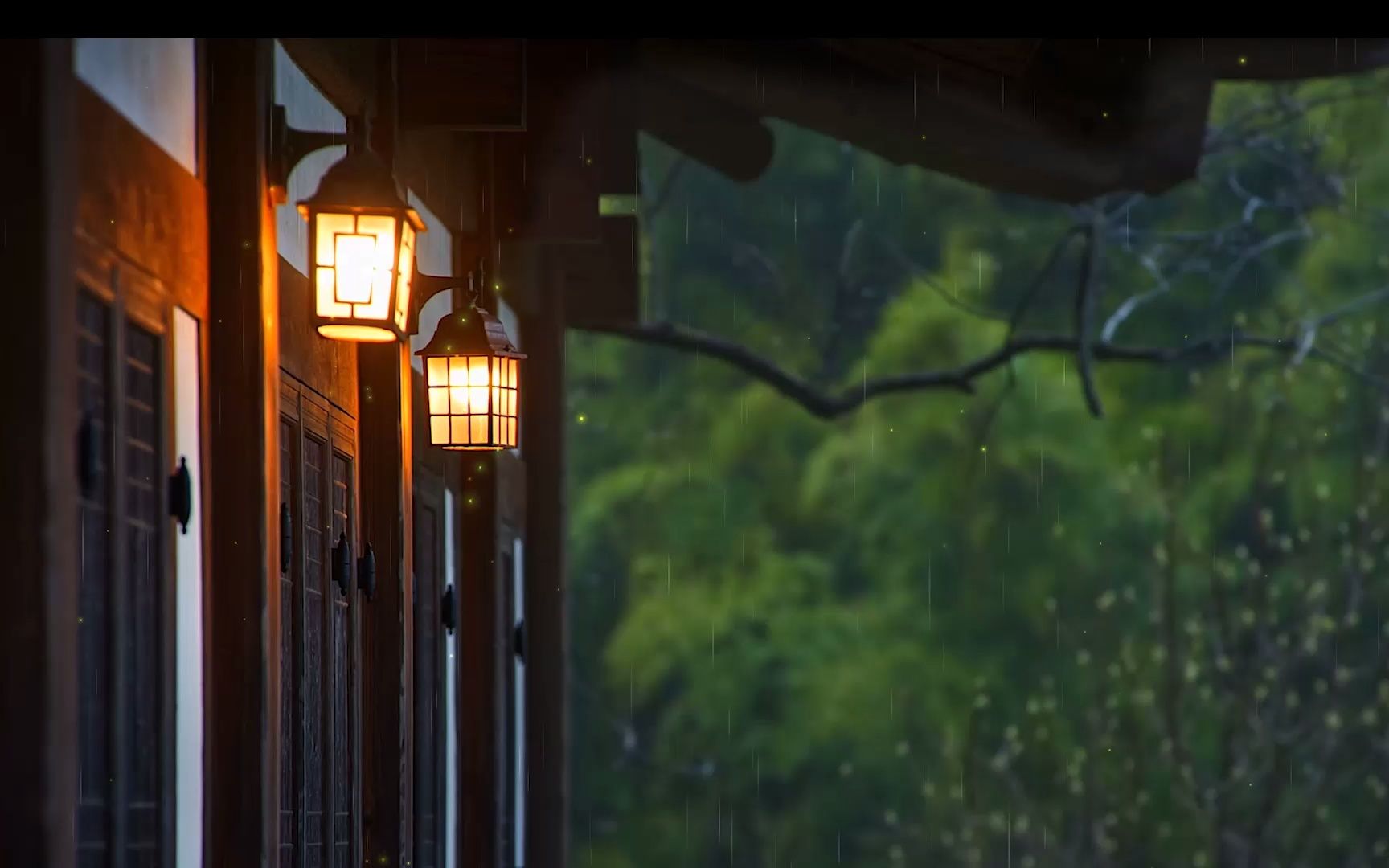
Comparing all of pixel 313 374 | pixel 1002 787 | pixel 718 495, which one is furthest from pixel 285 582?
pixel 718 495

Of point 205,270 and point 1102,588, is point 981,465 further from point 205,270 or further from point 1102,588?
point 205,270

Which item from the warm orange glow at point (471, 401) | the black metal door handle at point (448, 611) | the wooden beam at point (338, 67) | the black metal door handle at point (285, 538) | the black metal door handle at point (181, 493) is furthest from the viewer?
the black metal door handle at point (448, 611)

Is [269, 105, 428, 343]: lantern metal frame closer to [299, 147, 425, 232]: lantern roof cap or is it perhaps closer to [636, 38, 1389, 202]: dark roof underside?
[299, 147, 425, 232]: lantern roof cap

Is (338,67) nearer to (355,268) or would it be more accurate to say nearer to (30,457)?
(355,268)

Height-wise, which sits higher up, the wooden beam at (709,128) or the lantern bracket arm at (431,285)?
the wooden beam at (709,128)

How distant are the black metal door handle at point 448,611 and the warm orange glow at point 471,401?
143 cm

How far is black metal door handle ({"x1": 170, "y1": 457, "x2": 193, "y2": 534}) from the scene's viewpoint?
383 centimetres

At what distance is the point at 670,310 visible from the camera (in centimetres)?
2191

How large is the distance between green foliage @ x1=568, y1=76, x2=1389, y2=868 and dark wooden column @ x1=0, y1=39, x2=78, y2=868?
14736 mm

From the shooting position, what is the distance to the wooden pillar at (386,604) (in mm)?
5762

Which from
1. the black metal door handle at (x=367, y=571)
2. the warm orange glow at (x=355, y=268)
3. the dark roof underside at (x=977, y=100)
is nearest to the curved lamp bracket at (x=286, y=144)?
the warm orange glow at (x=355, y=268)

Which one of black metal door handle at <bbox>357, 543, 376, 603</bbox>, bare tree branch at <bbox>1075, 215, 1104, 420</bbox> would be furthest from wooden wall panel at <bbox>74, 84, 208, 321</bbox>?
bare tree branch at <bbox>1075, 215, 1104, 420</bbox>

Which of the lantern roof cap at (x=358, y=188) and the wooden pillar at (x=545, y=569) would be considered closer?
the lantern roof cap at (x=358, y=188)

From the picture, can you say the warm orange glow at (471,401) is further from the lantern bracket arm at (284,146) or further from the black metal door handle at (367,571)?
the lantern bracket arm at (284,146)
